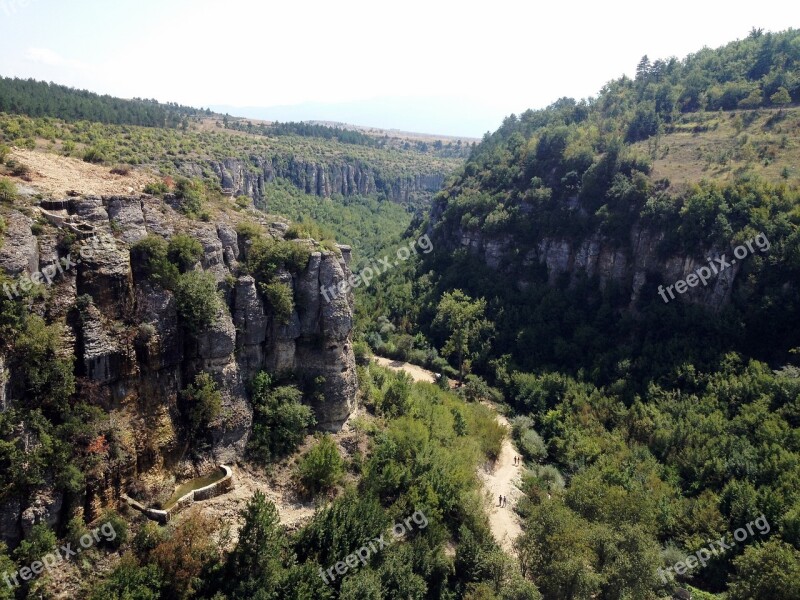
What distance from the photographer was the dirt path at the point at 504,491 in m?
33.8

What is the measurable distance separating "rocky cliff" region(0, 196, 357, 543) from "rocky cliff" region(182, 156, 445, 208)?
138 ft

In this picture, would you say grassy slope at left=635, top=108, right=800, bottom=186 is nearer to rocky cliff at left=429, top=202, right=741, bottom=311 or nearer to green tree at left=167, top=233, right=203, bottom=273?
rocky cliff at left=429, top=202, right=741, bottom=311

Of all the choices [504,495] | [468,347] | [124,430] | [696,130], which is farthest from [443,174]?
[124,430]

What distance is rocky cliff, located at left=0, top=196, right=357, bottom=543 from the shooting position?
2172 centimetres

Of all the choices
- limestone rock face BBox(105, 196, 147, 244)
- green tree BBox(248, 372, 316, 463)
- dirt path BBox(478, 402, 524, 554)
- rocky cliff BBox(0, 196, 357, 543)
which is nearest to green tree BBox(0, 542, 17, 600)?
rocky cliff BBox(0, 196, 357, 543)

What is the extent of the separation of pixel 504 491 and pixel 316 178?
3383 inches

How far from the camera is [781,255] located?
44.6m

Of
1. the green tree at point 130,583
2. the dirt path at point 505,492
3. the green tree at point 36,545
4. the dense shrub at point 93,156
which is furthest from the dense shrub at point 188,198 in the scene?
the dirt path at point 505,492

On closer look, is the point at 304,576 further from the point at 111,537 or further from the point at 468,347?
the point at 468,347

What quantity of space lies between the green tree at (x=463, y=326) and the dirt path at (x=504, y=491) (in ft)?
33.6

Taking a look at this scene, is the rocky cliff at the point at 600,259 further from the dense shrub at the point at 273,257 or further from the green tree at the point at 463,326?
the dense shrub at the point at 273,257

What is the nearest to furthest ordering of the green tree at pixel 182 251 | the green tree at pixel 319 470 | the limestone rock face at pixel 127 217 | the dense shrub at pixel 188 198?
the limestone rock face at pixel 127 217
the green tree at pixel 182 251
the green tree at pixel 319 470
the dense shrub at pixel 188 198

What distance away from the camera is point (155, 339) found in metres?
24.3

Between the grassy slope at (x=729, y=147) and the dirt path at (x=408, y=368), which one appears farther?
the dirt path at (x=408, y=368)
